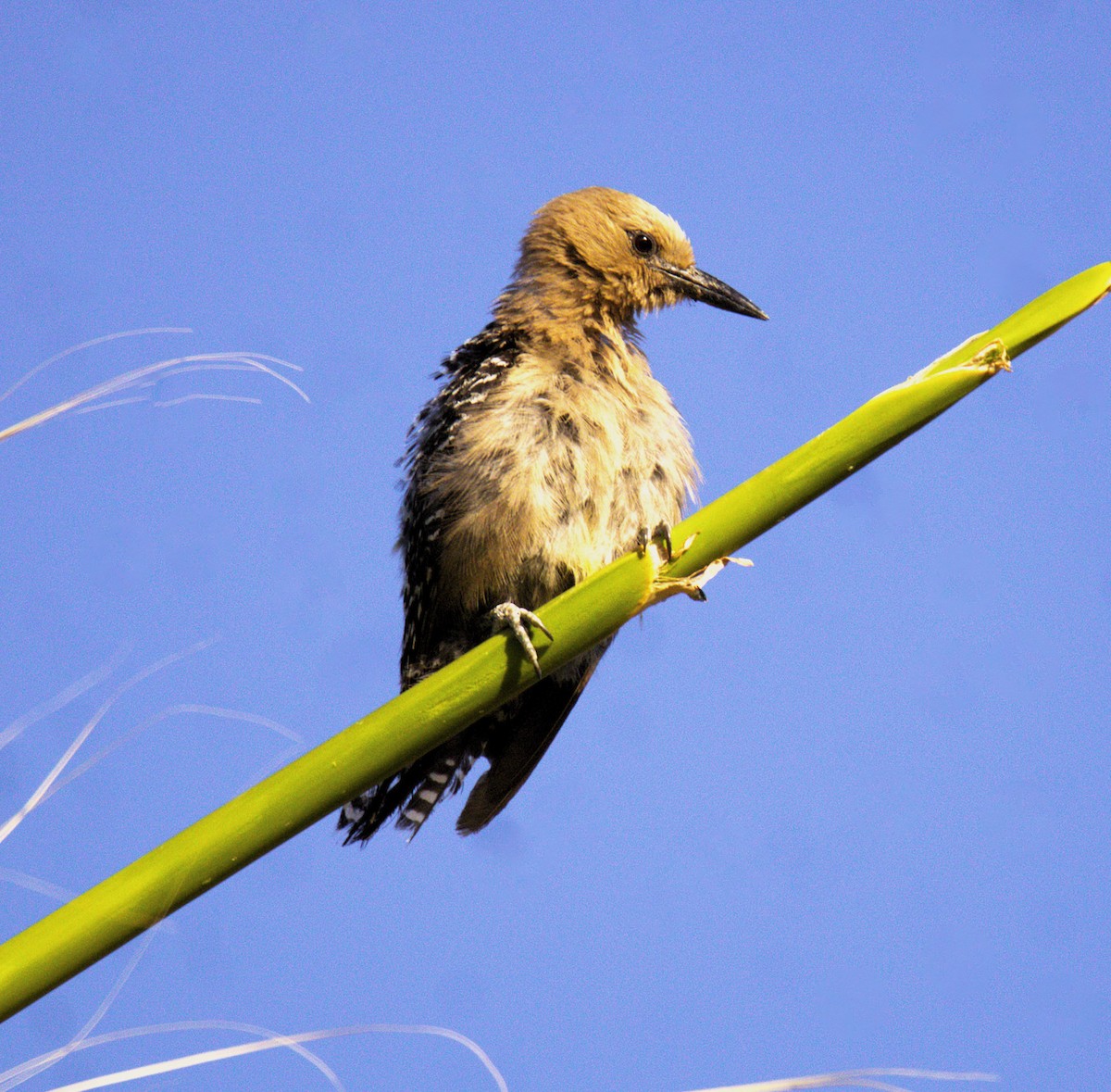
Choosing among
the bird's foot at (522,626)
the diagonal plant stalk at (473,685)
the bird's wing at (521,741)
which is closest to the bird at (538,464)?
the bird's wing at (521,741)

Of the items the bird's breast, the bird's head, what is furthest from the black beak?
the bird's breast

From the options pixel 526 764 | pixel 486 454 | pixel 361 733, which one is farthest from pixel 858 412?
pixel 526 764

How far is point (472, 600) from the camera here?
3.22 meters

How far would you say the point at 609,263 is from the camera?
11.9 ft

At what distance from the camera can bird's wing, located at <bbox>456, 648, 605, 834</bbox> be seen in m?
3.29

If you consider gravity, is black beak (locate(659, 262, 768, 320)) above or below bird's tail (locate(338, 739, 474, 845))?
above

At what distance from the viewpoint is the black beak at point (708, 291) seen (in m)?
3.72

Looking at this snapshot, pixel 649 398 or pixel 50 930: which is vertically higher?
pixel 649 398

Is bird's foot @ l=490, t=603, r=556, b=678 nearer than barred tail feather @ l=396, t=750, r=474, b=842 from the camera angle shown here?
Yes

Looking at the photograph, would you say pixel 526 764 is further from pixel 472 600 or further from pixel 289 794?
pixel 289 794

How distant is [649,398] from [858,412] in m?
1.97

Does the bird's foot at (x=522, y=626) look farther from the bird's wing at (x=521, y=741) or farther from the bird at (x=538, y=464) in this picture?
the bird's wing at (x=521, y=741)

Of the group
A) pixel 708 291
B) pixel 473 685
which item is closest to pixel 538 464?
pixel 708 291

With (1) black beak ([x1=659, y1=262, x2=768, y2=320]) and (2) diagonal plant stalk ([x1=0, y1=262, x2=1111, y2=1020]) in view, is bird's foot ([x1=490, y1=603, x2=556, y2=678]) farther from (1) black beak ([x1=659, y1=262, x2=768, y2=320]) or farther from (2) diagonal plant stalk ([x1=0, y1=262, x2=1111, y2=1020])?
(1) black beak ([x1=659, y1=262, x2=768, y2=320])
